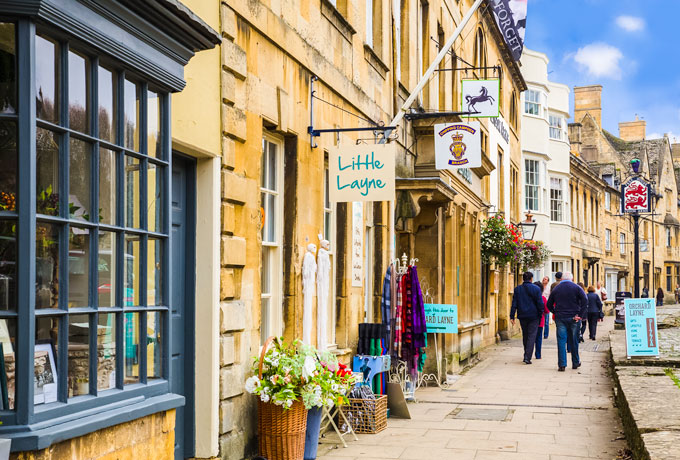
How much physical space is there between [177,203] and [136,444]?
98.0 inches

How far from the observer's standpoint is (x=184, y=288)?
6.93 meters

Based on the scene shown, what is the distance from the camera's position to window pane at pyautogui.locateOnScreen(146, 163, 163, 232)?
504 centimetres

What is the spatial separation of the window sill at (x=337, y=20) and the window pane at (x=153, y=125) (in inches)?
188

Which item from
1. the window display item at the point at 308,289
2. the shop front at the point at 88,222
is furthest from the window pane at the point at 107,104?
the window display item at the point at 308,289

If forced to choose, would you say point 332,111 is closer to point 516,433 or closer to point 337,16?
point 337,16

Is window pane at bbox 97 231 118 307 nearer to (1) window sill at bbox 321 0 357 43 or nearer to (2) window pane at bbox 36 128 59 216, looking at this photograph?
(2) window pane at bbox 36 128 59 216

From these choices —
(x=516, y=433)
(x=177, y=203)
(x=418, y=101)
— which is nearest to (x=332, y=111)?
(x=177, y=203)

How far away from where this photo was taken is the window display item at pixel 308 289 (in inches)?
342

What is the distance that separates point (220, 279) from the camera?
6.98 m

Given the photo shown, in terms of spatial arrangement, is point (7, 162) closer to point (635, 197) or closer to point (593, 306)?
point (593, 306)

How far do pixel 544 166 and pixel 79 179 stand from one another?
3089 centimetres

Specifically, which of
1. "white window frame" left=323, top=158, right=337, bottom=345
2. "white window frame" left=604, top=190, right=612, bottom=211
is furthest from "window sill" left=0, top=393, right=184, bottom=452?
"white window frame" left=604, top=190, right=612, bottom=211

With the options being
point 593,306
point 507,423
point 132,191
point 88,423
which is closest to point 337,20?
point 507,423

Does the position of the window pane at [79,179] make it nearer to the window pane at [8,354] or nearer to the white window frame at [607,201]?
the window pane at [8,354]
